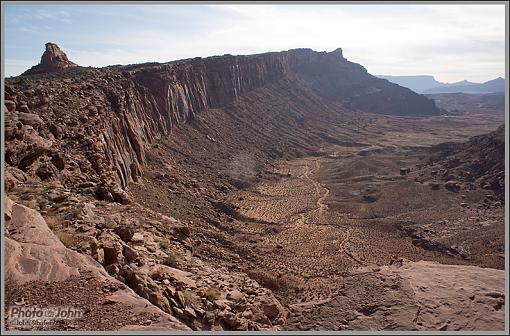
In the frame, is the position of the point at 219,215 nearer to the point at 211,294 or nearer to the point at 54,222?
the point at 211,294

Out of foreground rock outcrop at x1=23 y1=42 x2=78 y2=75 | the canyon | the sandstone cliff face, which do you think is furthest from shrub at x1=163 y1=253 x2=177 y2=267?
foreground rock outcrop at x1=23 y1=42 x2=78 y2=75

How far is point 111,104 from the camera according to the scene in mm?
31188

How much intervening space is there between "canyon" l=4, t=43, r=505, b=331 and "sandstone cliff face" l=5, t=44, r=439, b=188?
5.8 inches

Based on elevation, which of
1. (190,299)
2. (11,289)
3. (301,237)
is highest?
(11,289)

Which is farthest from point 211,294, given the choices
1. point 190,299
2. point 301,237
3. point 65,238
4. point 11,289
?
point 301,237

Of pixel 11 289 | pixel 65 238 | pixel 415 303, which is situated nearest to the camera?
pixel 11 289

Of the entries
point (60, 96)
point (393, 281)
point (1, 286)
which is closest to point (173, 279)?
point (1, 286)

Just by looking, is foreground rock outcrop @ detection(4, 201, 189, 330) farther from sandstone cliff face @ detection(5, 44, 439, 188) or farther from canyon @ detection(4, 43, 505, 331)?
sandstone cliff face @ detection(5, 44, 439, 188)

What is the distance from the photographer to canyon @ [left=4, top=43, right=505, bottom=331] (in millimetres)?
11305

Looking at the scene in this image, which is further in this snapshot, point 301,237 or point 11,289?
point 301,237

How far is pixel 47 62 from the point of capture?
4006cm

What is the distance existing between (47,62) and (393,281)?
3868 cm

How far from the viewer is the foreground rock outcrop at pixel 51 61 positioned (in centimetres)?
3888

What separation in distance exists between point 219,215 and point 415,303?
62.2 feet
